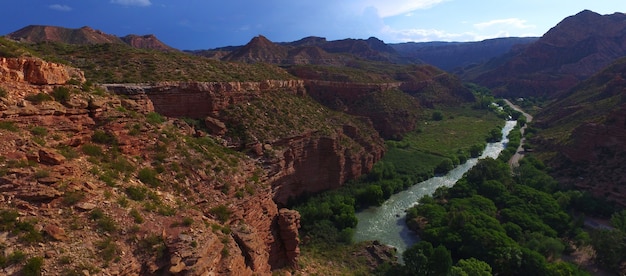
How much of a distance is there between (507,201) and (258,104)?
38.7 m

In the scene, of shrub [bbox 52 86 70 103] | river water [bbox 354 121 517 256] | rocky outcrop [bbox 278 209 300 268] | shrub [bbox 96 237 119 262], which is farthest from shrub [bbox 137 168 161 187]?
river water [bbox 354 121 517 256]

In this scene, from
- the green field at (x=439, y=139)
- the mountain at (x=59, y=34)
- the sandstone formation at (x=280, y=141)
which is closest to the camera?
the sandstone formation at (x=280, y=141)

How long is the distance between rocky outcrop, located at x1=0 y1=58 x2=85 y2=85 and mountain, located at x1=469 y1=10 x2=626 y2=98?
18514cm

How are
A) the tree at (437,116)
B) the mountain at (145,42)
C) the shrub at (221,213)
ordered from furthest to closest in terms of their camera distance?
the mountain at (145,42), the tree at (437,116), the shrub at (221,213)

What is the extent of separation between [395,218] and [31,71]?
4455 centimetres

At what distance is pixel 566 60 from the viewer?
599 feet

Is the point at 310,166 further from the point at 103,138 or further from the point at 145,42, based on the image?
the point at 145,42

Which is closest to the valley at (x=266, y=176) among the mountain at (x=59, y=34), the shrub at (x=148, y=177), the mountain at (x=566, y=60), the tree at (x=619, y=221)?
the shrub at (x=148, y=177)

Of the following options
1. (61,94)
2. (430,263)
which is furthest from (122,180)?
(430,263)

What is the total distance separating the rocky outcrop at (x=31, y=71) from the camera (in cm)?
1888

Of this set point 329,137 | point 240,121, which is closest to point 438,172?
point 329,137

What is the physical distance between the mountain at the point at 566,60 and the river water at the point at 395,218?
12778 centimetres

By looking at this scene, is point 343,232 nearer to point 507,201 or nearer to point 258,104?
point 258,104

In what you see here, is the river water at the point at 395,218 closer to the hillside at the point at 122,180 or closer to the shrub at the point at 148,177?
the hillside at the point at 122,180
